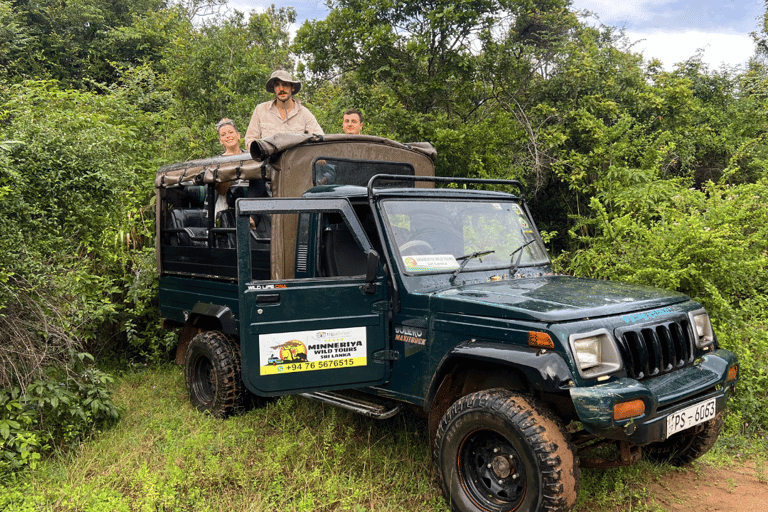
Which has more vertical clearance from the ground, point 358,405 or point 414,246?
point 414,246

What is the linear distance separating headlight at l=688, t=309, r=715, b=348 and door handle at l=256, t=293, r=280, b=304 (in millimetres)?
2640

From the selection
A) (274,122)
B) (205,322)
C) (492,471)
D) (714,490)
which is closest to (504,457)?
(492,471)

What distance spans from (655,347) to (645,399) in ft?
1.41

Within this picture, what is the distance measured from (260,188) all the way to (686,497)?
3.91m

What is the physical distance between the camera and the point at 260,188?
5172 mm

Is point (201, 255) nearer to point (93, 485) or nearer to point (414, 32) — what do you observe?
point (93, 485)

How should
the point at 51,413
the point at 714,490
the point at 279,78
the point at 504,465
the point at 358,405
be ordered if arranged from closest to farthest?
the point at 504,465 < the point at 714,490 < the point at 358,405 < the point at 51,413 < the point at 279,78

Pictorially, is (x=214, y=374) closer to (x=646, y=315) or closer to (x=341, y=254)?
(x=341, y=254)

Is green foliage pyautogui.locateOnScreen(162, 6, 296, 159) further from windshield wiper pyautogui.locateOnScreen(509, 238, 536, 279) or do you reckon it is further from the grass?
windshield wiper pyautogui.locateOnScreen(509, 238, 536, 279)

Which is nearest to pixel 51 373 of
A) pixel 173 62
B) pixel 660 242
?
pixel 660 242

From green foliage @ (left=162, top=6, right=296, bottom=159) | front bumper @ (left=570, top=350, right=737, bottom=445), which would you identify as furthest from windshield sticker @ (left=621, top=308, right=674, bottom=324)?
green foliage @ (left=162, top=6, right=296, bottom=159)

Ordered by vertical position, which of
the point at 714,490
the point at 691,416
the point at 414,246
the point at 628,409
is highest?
the point at 414,246

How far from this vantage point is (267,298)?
3.94m

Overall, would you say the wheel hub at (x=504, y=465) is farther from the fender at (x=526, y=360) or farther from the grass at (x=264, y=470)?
the grass at (x=264, y=470)
